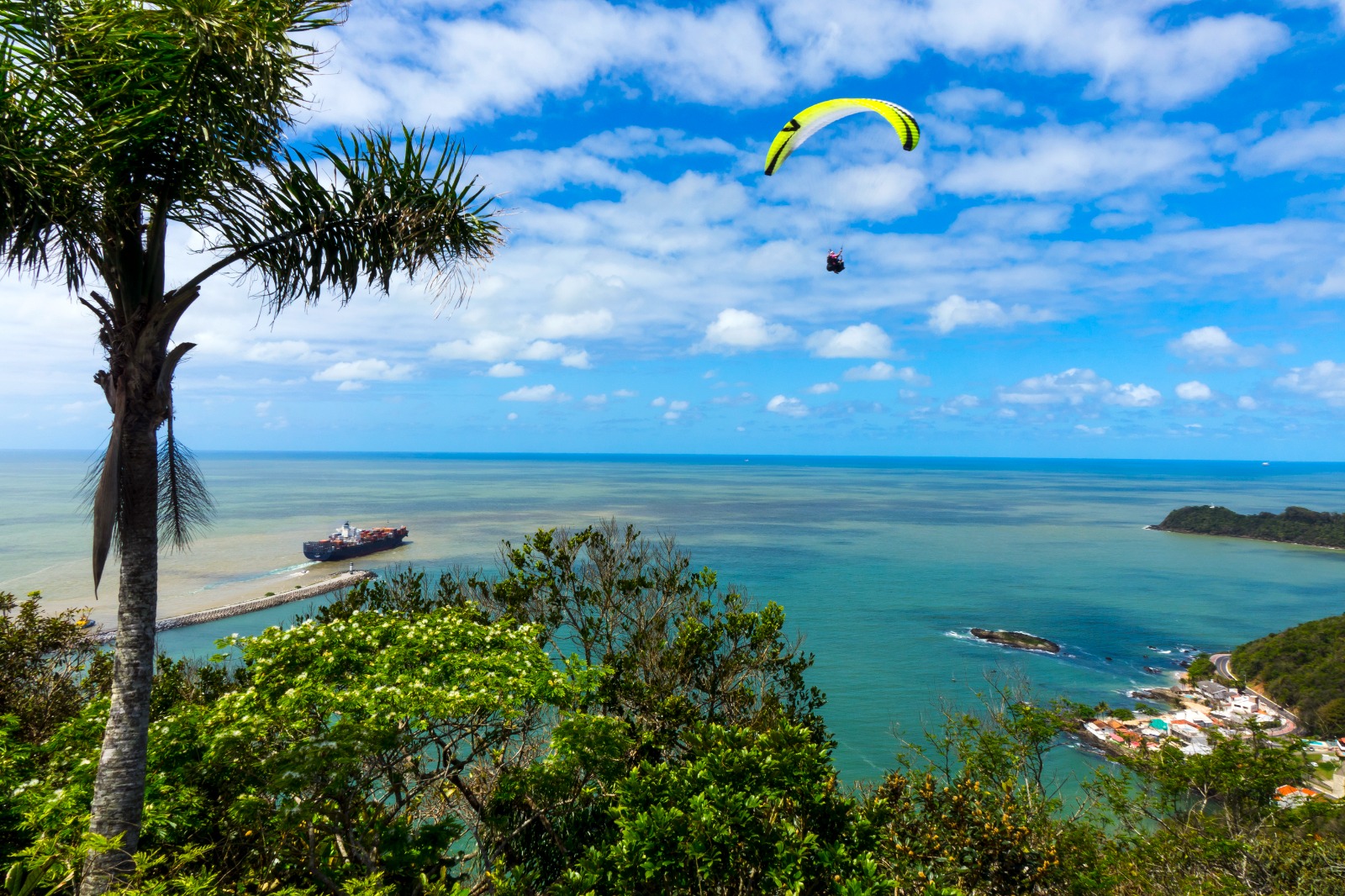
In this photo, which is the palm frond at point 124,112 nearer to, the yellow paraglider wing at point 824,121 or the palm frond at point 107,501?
the palm frond at point 107,501

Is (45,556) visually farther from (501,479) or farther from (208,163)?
(501,479)

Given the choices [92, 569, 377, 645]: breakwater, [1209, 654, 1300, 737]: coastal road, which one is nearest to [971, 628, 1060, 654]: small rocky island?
[1209, 654, 1300, 737]: coastal road

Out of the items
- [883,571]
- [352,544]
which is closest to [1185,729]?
[883,571]

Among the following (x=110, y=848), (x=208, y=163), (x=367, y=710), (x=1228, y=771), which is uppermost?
(x=208, y=163)

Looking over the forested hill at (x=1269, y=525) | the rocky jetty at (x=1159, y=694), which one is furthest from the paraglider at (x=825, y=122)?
the forested hill at (x=1269, y=525)

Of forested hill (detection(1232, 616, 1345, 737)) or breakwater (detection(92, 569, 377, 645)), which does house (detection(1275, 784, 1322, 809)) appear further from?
breakwater (detection(92, 569, 377, 645))

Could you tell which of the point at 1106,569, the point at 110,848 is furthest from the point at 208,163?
the point at 1106,569
